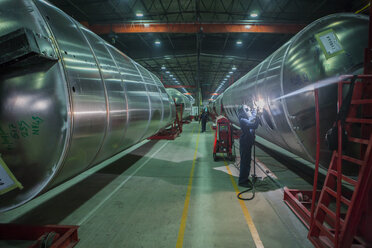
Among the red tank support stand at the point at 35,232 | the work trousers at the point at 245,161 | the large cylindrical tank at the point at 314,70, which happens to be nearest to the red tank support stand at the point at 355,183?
the large cylindrical tank at the point at 314,70

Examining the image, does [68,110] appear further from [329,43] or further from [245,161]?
[245,161]

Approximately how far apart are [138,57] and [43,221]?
17739 mm

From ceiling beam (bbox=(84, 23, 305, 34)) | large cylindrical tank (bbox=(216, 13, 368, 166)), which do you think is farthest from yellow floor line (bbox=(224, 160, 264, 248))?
ceiling beam (bbox=(84, 23, 305, 34))

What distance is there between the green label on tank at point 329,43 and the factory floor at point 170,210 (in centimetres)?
275

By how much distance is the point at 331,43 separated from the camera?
9.09ft

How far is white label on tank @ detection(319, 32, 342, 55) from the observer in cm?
272

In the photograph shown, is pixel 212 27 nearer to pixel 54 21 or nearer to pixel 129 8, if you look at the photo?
pixel 129 8

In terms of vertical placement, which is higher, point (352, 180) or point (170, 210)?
point (352, 180)

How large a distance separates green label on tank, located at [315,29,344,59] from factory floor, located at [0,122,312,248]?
2754 mm

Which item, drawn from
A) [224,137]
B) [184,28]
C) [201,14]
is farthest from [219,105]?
[224,137]

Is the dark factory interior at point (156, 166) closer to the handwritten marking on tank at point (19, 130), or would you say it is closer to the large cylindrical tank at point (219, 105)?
the handwritten marking on tank at point (19, 130)

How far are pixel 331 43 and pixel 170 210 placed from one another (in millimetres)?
3856

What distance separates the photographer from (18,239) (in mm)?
2852

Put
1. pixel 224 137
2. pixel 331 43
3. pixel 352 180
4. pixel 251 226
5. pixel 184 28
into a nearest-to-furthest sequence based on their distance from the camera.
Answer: pixel 352 180 → pixel 331 43 → pixel 251 226 → pixel 224 137 → pixel 184 28
